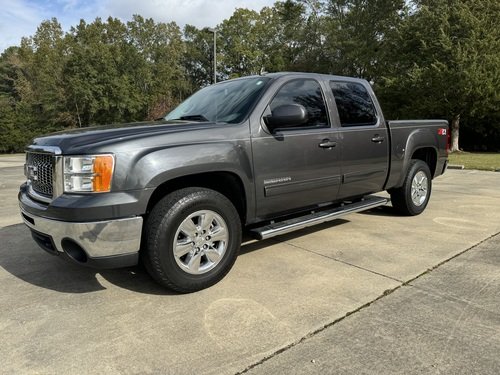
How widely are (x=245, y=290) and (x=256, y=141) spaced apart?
4.38 feet

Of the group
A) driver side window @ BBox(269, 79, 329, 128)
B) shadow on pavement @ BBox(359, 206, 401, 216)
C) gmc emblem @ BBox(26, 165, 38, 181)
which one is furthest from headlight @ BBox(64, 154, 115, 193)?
shadow on pavement @ BBox(359, 206, 401, 216)

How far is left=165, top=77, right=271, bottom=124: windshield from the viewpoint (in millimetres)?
4095

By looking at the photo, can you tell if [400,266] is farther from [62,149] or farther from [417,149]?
[62,149]

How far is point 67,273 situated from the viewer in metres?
4.07

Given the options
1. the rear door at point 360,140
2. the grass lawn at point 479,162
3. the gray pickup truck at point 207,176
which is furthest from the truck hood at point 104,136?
the grass lawn at point 479,162

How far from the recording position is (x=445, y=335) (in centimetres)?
287

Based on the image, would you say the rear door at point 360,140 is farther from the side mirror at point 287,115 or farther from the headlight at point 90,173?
the headlight at point 90,173

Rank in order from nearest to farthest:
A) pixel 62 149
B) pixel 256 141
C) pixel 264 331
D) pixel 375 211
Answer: pixel 264 331 < pixel 62 149 < pixel 256 141 < pixel 375 211

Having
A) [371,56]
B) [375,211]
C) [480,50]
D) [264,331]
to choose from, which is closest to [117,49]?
[371,56]

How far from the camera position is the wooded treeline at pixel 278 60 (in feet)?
71.9

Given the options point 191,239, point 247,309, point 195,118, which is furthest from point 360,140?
point 247,309

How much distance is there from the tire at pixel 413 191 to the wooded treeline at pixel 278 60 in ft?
55.8

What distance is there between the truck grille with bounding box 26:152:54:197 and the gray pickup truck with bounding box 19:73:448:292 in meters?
0.02

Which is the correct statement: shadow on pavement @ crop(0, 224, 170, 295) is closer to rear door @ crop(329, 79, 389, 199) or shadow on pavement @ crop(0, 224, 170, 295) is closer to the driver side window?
the driver side window
